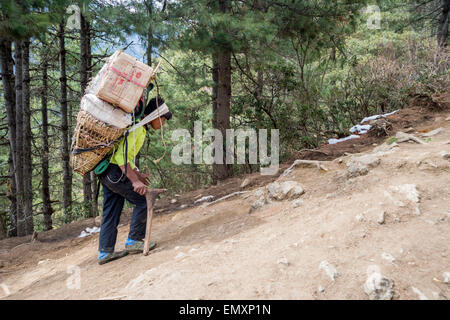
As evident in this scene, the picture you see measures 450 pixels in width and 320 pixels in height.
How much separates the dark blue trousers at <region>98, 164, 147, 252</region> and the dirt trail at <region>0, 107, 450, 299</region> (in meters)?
0.30

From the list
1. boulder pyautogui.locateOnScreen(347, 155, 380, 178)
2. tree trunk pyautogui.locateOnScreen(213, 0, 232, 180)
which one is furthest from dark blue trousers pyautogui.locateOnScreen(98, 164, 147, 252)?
tree trunk pyautogui.locateOnScreen(213, 0, 232, 180)

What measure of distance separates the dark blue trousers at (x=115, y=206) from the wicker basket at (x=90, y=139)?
21cm

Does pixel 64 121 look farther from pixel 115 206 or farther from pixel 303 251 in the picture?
pixel 303 251

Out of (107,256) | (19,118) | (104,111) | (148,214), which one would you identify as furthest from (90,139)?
(19,118)

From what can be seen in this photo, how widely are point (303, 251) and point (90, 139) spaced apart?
2286mm

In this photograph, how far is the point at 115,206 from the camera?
363 centimetres

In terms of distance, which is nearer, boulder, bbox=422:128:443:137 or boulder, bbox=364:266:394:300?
boulder, bbox=364:266:394:300

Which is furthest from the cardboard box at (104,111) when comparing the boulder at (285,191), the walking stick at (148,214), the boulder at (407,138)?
the boulder at (407,138)

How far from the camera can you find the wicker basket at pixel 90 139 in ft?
10.5

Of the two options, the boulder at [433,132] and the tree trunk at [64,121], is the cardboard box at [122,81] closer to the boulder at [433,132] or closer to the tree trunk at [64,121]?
the boulder at [433,132]

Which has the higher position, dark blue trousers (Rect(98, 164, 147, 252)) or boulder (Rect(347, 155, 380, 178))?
boulder (Rect(347, 155, 380, 178))

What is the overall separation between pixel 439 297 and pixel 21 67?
758 cm

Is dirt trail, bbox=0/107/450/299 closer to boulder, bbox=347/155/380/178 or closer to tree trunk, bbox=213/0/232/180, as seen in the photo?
boulder, bbox=347/155/380/178

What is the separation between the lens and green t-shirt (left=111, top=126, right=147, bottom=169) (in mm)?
3389
